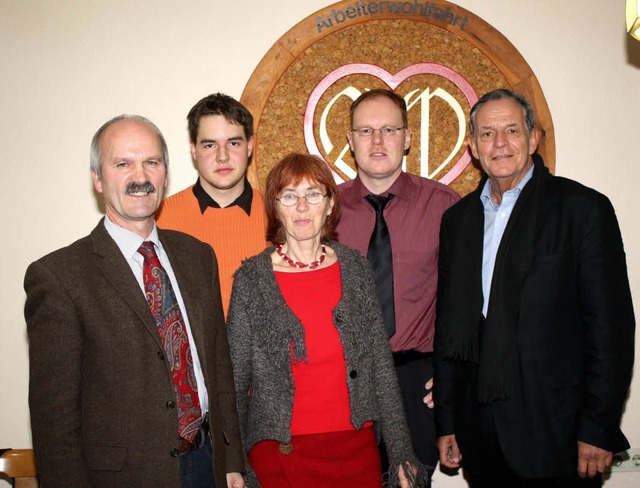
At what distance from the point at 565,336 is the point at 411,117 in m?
1.51

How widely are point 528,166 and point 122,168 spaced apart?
4.92 feet

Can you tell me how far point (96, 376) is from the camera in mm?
1534

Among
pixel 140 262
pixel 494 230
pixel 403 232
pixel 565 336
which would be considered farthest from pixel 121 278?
pixel 565 336

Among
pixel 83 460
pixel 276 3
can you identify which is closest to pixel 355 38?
pixel 276 3

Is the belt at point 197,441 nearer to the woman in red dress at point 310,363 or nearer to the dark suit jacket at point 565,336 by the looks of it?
the woman in red dress at point 310,363

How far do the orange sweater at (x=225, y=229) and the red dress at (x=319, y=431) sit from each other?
47 cm

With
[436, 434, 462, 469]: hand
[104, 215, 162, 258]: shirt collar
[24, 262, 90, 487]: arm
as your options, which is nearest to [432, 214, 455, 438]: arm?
[436, 434, 462, 469]: hand

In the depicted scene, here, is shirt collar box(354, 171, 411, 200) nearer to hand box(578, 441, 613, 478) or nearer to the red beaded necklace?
the red beaded necklace

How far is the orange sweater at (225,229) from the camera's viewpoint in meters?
2.34

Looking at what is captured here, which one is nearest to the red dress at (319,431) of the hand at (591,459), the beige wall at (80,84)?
the hand at (591,459)

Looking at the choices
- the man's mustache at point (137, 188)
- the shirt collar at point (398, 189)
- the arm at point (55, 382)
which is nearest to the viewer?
the arm at point (55, 382)

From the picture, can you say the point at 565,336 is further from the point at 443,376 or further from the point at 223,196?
the point at 223,196

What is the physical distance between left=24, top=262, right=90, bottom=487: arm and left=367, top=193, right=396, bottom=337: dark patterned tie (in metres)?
1.22

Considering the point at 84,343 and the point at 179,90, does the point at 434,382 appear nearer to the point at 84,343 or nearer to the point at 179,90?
the point at 84,343
